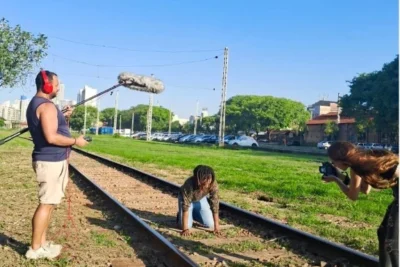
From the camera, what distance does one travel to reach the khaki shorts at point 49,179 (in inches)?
196

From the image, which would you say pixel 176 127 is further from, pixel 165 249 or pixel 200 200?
pixel 165 249

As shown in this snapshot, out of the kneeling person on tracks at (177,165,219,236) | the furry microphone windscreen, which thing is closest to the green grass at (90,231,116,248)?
the kneeling person on tracks at (177,165,219,236)

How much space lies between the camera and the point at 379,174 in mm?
3408

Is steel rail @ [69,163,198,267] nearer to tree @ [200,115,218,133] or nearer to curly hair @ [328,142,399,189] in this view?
curly hair @ [328,142,399,189]

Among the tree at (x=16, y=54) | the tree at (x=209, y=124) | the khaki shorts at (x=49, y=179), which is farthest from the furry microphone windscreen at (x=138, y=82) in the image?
the tree at (x=209, y=124)

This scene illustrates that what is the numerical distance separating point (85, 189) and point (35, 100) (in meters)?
6.52

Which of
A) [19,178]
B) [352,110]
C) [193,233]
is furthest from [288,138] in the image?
[193,233]

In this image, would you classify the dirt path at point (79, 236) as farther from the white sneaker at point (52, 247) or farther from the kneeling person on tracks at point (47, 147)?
the kneeling person on tracks at point (47, 147)

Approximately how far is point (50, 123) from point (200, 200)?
2.50 meters

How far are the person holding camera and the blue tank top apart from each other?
2.80 meters

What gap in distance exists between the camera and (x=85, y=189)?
1116 centimetres

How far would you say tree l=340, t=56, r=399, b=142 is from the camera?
46.2 m

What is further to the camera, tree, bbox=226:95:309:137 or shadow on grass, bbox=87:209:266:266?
tree, bbox=226:95:309:137

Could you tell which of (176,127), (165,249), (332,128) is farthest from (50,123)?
(176,127)
